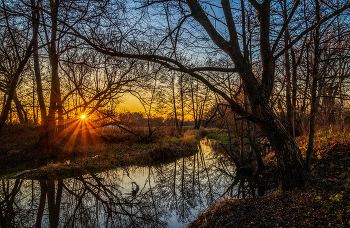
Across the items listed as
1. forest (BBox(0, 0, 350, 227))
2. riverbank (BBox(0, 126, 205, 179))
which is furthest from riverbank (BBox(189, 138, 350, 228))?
riverbank (BBox(0, 126, 205, 179))

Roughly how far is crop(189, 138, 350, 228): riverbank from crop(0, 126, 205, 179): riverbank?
24.8 feet

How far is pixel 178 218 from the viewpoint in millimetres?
5914

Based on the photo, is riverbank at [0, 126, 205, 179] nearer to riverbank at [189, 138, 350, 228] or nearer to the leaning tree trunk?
riverbank at [189, 138, 350, 228]

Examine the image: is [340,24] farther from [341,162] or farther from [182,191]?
[182,191]

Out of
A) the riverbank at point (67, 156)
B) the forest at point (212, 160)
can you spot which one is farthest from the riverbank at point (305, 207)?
the riverbank at point (67, 156)

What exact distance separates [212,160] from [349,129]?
8.08 m

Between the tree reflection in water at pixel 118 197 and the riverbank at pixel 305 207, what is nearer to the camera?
the riverbank at pixel 305 207

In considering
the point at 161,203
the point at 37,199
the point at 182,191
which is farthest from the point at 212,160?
the point at 37,199

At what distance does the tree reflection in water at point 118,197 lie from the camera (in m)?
5.73

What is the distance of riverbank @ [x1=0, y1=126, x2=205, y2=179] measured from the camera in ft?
31.7

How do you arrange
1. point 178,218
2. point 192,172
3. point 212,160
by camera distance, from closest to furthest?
point 178,218 → point 192,172 → point 212,160

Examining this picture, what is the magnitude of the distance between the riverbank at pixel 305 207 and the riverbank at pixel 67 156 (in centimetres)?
756

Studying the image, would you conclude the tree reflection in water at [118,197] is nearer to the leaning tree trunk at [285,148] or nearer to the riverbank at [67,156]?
the riverbank at [67,156]

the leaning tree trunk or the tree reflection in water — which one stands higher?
the leaning tree trunk
